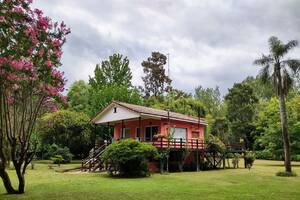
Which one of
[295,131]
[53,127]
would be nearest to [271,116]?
[295,131]

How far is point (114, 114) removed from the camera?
26.6 meters

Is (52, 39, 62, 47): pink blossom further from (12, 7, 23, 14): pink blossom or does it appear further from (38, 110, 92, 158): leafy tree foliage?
(38, 110, 92, 158): leafy tree foliage

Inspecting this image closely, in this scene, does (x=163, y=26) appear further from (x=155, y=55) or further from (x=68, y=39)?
(x=155, y=55)

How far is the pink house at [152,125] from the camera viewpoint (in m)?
23.4

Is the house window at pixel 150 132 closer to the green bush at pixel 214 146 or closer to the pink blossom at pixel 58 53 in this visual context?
the green bush at pixel 214 146

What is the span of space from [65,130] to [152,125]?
11.1 m

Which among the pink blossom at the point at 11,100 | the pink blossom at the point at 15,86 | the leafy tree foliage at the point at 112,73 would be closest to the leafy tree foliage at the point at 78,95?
the leafy tree foliage at the point at 112,73

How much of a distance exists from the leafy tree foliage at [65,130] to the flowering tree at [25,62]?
70.1 feet

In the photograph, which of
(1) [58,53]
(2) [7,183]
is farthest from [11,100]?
(2) [7,183]

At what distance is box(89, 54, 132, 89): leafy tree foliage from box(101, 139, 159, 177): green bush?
31.6m

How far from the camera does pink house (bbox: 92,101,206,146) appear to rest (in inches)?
921

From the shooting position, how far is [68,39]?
9.85 meters

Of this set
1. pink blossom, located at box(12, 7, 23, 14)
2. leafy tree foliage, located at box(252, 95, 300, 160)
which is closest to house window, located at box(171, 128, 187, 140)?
leafy tree foliage, located at box(252, 95, 300, 160)

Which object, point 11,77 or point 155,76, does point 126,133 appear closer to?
point 11,77
